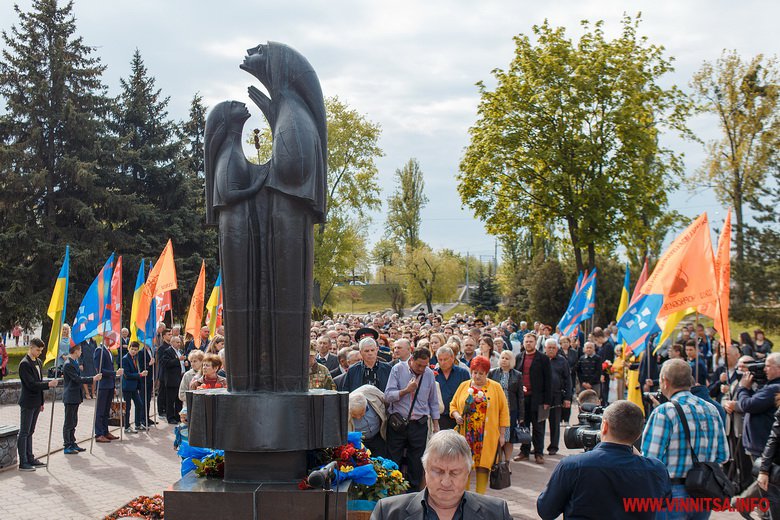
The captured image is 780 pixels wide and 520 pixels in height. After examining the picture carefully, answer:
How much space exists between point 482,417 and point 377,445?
1239 millimetres

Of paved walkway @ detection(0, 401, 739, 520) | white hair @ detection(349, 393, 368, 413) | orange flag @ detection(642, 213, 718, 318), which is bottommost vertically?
paved walkway @ detection(0, 401, 739, 520)

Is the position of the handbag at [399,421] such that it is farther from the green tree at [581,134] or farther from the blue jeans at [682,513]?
the green tree at [581,134]

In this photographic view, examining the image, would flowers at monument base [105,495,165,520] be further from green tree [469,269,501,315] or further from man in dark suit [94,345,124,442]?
green tree [469,269,501,315]

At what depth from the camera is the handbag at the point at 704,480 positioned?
18.5 feet

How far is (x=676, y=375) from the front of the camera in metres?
6.02

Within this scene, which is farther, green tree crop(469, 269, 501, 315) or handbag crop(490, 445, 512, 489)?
green tree crop(469, 269, 501, 315)

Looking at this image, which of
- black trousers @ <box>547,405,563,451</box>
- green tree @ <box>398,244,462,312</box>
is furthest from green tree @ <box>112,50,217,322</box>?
green tree @ <box>398,244,462,312</box>

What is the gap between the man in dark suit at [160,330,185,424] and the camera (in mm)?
17281

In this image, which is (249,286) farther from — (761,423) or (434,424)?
(761,423)

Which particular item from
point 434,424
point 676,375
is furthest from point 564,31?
point 676,375

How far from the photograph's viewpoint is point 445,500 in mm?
3650

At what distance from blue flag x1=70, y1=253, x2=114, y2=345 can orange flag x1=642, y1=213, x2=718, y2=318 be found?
946 centimetres

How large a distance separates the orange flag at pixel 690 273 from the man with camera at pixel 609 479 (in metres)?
6.69

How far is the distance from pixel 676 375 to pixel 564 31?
94.1 ft
